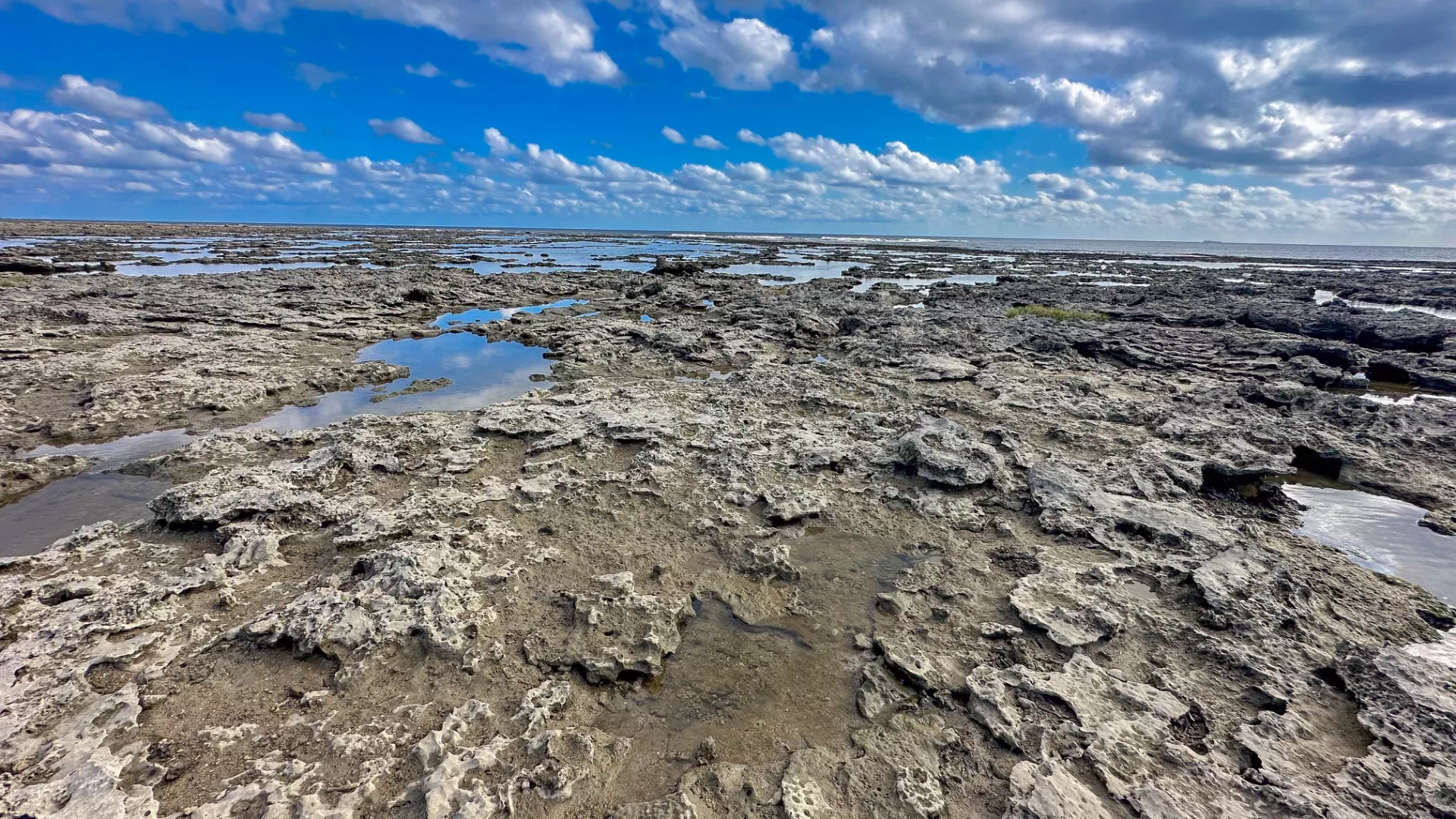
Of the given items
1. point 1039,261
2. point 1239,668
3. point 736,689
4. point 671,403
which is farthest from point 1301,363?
point 1039,261

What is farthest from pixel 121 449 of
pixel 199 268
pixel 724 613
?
pixel 199 268

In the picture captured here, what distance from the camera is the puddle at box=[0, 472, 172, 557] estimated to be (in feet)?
16.7

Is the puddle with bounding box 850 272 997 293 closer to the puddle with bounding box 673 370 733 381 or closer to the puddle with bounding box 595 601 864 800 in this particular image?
the puddle with bounding box 673 370 733 381

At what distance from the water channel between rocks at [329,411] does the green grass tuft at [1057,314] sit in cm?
1524

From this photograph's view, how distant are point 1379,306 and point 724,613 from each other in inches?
1319

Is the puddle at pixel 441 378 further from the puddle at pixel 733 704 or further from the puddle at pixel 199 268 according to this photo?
the puddle at pixel 199 268

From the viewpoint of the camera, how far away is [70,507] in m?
5.62

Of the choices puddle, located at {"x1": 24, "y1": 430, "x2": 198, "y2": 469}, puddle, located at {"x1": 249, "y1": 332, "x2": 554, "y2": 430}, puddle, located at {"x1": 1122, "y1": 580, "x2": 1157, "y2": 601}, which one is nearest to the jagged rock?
puddle, located at {"x1": 1122, "y1": 580, "x2": 1157, "y2": 601}

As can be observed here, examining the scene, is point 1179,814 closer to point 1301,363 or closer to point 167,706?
point 167,706

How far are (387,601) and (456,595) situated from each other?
1.50 ft

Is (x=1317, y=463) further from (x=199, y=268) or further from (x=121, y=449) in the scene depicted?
(x=199, y=268)

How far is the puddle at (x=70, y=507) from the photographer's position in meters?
5.08

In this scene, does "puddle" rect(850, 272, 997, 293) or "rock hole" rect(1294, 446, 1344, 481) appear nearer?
"rock hole" rect(1294, 446, 1344, 481)

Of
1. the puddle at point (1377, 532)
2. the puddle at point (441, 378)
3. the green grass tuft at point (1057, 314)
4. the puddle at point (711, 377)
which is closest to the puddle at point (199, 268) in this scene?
the puddle at point (441, 378)
